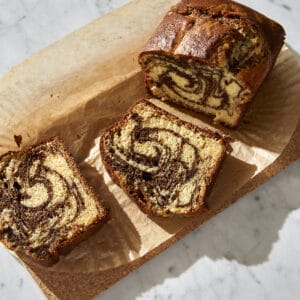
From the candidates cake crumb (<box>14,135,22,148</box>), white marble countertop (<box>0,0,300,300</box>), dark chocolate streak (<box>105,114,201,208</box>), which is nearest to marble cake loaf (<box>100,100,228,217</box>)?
dark chocolate streak (<box>105,114,201,208</box>)

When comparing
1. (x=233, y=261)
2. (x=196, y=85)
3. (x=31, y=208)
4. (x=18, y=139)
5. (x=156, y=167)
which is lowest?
(x=233, y=261)

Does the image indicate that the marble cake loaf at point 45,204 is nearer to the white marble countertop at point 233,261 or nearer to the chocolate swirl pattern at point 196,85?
the white marble countertop at point 233,261

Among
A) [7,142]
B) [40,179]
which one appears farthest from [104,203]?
[7,142]

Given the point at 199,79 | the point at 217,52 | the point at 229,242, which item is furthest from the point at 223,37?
the point at 229,242

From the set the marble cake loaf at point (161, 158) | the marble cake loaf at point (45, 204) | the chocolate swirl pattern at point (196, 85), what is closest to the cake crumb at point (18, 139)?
the marble cake loaf at point (45, 204)

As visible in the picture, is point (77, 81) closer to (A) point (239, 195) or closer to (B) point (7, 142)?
(B) point (7, 142)

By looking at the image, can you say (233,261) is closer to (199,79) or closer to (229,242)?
(229,242)
